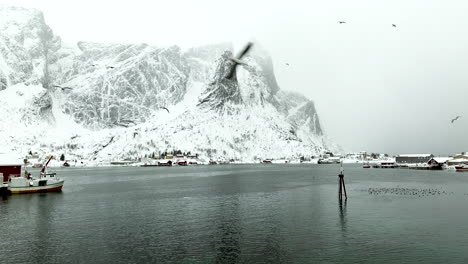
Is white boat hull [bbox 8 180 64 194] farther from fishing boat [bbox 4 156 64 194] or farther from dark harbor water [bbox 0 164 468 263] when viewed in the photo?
dark harbor water [bbox 0 164 468 263]

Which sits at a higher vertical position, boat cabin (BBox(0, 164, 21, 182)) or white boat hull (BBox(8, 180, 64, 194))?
boat cabin (BBox(0, 164, 21, 182))

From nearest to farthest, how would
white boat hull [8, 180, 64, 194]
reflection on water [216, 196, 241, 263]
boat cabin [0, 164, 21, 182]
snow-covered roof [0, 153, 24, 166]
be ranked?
reflection on water [216, 196, 241, 263] → white boat hull [8, 180, 64, 194] → boat cabin [0, 164, 21, 182] → snow-covered roof [0, 153, 24, 166]

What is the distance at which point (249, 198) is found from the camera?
90.5 meters

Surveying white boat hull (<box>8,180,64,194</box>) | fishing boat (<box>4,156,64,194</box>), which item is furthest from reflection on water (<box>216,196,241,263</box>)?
white boat hull (<box>8,180,64,194</box>)

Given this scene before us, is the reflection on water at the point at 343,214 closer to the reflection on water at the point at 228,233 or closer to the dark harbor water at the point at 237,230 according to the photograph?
the dark harbor water at the point at 237,230

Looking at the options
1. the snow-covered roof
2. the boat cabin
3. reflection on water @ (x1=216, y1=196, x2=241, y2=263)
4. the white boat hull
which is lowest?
reflection on water @ (x1=216, y1=196, x2=241, y2=263)

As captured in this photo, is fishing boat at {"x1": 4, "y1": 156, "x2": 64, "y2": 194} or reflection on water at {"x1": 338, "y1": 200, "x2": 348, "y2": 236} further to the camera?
fishing boat at {"x1": 4, "y1": 156, "x2": 64, "y2": 194}

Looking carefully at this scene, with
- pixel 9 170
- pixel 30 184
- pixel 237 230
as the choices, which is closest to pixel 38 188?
pixel 30 184

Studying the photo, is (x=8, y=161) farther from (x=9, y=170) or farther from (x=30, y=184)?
(x=30, y=184)

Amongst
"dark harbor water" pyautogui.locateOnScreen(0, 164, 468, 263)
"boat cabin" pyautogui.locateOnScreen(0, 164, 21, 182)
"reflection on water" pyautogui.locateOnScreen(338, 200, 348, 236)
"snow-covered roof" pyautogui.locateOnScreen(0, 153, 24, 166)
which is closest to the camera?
"dark harbor water" pyautogui.locateOnScreen(0, 164, 468, 263)

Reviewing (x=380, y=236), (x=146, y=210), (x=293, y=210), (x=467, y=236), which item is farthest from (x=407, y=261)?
(x=146, y=210)

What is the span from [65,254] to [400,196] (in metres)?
79.1

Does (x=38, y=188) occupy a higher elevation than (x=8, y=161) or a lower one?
lower

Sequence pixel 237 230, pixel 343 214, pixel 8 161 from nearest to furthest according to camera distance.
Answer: pixel 237 230, pixel 343 214, pixel 8 161
